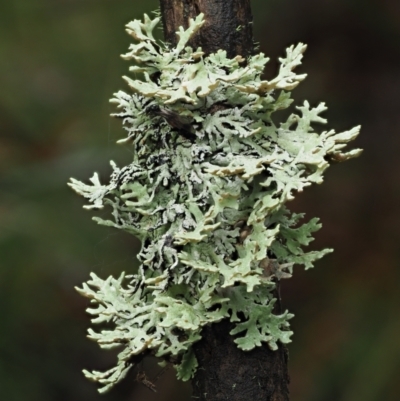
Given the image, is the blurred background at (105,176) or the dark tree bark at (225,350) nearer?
the dark tree bark at (225,350)

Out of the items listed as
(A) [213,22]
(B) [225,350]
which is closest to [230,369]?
(B) [225,350]

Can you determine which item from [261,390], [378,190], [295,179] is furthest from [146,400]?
[295,179]

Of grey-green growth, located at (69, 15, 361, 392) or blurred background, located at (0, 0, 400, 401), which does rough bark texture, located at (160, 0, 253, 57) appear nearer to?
grey-green growth, located at (69, 15, 361, 392)

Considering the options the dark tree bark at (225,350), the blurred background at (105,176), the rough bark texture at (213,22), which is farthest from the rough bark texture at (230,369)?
the blurred background at (105,176)

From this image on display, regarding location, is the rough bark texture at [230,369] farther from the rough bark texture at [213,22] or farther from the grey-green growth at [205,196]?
the rough bark texture at [213,22]

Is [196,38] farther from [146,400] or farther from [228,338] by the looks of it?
[146,400]

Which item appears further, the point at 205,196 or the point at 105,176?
the point at 105,176

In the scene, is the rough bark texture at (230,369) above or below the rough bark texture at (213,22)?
below

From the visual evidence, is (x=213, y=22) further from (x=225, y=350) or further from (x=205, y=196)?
(x=225, y=350)
